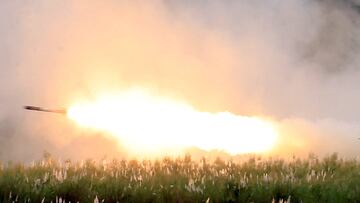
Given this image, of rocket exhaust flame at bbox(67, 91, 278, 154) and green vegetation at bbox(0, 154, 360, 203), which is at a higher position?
rocket exhaust flame at bbox(67, 91, 278, 154)

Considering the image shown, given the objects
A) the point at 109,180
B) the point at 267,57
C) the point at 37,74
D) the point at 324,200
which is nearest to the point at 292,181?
the point at 324,200

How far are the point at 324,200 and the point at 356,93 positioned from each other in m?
24.6

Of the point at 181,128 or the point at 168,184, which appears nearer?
the point at 168,184

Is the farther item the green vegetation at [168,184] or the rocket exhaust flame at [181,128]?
the rocket exhaust flame at [181,128]

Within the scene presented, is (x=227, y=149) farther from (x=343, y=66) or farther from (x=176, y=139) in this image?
(x=343, y=66)

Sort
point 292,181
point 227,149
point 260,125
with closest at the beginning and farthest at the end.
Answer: point 292,181, point 227,149, point 260,125

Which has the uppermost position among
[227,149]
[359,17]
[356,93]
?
[359,17]

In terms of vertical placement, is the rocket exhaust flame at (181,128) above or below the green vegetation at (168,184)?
above

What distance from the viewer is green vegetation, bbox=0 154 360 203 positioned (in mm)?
9923

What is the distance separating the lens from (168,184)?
10.7 meters

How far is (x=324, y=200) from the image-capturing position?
10242mm

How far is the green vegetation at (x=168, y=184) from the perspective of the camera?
9.92 metres

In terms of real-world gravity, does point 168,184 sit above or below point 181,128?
below

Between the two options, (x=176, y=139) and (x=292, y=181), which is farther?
(x=176, y=139)
